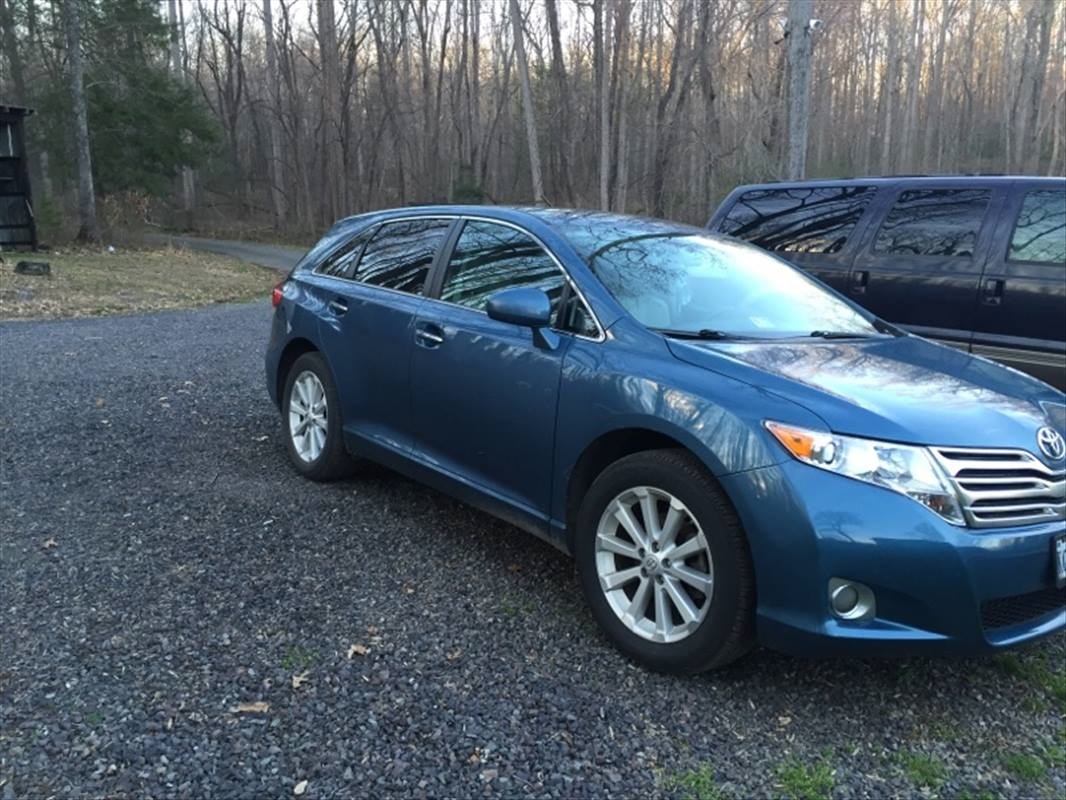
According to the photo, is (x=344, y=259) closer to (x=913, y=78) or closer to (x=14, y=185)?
(x=14, y=185)

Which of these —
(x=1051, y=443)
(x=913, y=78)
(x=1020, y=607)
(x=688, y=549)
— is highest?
(x=913, y=78)

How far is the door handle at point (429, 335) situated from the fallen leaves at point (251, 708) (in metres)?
1.83

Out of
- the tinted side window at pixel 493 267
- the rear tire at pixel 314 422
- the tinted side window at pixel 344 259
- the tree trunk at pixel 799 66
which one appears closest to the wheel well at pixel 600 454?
the tinted side window at pixel 493 267

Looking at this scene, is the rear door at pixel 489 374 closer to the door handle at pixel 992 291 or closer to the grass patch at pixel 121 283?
the door handle at pixel 992 291

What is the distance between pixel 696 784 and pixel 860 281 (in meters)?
4.57

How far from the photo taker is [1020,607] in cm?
289

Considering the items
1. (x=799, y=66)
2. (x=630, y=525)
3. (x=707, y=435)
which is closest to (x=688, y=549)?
(x=630, y=525)

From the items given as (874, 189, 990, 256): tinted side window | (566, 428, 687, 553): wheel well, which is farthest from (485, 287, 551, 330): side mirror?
(874, 189, 990, 256): tinted side window

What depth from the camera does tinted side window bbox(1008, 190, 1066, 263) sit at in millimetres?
5461

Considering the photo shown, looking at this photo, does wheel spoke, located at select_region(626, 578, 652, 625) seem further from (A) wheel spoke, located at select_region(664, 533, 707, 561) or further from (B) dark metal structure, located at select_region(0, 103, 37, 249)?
(B) dark metal structure, located at select_region(0, 103, 37, 249)

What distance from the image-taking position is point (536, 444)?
3.63 meters

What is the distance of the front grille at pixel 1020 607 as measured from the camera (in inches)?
110

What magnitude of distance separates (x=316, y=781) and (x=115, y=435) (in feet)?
13.7

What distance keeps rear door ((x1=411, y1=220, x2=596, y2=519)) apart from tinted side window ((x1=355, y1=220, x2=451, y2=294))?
0.20 m
